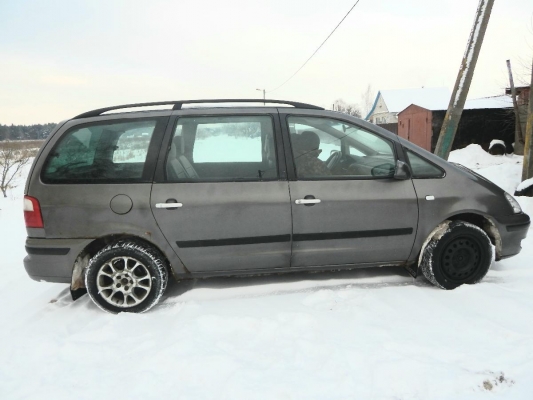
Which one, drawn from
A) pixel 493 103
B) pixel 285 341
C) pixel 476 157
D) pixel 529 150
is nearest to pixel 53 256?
pixel 285 341

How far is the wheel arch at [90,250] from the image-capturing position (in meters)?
2.94

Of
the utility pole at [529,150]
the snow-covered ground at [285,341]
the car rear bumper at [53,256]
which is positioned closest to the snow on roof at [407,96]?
the utility pole at [529,150]

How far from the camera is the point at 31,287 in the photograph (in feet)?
12.3

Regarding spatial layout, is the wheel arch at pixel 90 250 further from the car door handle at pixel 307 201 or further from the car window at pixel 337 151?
the car window at pixel 337 151

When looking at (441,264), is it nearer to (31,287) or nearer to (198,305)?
(198,305)

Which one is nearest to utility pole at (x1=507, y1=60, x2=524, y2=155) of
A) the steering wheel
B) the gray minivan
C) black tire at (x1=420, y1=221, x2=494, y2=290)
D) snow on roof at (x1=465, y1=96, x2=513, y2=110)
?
snow on roof at (x1=465, y1=96, x2=513, y2=110)

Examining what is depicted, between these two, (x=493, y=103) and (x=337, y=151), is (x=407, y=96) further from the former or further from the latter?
(x=337, y=151)

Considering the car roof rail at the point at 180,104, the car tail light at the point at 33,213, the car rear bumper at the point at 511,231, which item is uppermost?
the car roof rail at the point at 180,104

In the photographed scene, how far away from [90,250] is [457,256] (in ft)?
10.5

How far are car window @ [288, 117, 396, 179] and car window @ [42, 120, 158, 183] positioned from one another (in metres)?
1.26

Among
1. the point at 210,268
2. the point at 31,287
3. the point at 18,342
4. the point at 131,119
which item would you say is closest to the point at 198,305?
the point at 210,268

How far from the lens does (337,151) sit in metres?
3.24

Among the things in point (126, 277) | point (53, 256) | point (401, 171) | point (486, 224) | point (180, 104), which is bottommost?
point (126, 277)

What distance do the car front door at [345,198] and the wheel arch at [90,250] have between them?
4.11 feet
